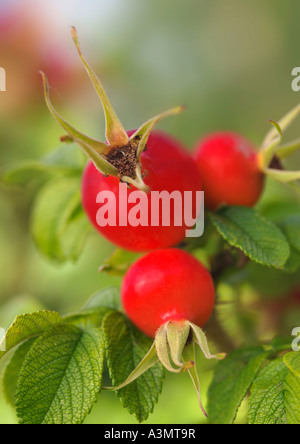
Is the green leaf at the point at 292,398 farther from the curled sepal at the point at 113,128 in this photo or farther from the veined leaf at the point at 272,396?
the curled sepal at the point at 113,128

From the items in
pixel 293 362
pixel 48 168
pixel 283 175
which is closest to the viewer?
pixel 293 362

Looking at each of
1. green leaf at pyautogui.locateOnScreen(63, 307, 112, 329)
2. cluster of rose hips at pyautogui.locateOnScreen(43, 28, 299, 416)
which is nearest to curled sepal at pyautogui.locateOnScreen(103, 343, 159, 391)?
cluster of rose hips at pyautogui.locateOnScreen(43, 28, 299, 416)

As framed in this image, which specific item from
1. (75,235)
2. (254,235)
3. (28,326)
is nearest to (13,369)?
(28,326)

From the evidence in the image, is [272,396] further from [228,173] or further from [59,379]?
[228,173]

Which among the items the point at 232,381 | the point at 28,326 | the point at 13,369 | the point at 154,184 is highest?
the point at 154,184

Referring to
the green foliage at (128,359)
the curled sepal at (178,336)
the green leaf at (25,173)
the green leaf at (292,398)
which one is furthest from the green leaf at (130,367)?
the green leaf at (25,173)
